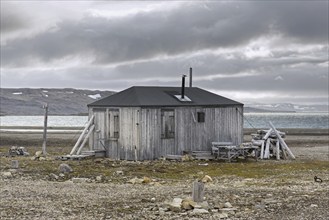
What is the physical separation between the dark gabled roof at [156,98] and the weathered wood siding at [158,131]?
0.34 metres

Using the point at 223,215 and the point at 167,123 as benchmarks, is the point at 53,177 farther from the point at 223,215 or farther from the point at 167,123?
the point at 167,123

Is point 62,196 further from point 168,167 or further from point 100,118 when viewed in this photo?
point 100,118

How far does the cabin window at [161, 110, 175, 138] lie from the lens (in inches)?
1334

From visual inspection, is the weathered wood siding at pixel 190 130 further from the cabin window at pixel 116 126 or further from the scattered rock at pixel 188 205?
the scattered rock at pixel 188 205

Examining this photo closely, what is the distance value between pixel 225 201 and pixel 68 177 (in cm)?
922

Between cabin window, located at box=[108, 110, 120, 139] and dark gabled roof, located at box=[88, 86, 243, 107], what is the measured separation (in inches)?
22.6

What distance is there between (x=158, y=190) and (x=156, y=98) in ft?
46.9

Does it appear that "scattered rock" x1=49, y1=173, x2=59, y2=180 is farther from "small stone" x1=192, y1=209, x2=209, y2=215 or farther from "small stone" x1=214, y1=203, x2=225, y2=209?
"small stone" x1=192, y1=209, x2=209, y2=215

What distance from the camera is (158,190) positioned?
21.1 meters

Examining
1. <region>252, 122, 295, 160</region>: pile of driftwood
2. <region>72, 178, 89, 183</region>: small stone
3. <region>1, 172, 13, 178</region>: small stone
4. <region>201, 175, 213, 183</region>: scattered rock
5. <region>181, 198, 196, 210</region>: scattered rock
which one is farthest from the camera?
<region>252, 122, 295, 160</region>: pile of driftwood

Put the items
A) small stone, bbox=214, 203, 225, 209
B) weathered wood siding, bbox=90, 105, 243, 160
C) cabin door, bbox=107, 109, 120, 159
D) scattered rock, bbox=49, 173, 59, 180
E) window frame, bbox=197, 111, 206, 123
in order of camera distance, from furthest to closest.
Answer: window frame, bbox=197, 111, 206, 123, cabin door, bbox=107, 109, 120, 159, weathered wood siding, bbox=90, 105, 243, 160, scattered rock, bbox=49, 173, 59, 180, small stone, bbox=214, 203, 225, 209

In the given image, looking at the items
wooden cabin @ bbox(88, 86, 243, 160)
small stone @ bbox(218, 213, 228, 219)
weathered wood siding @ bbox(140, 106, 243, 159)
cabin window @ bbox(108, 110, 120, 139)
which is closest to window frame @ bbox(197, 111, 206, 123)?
wooden cabin @ bbox(88, 86, 243, 160)

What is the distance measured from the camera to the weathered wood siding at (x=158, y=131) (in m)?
33.2

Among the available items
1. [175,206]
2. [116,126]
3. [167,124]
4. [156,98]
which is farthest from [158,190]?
[156,98]
